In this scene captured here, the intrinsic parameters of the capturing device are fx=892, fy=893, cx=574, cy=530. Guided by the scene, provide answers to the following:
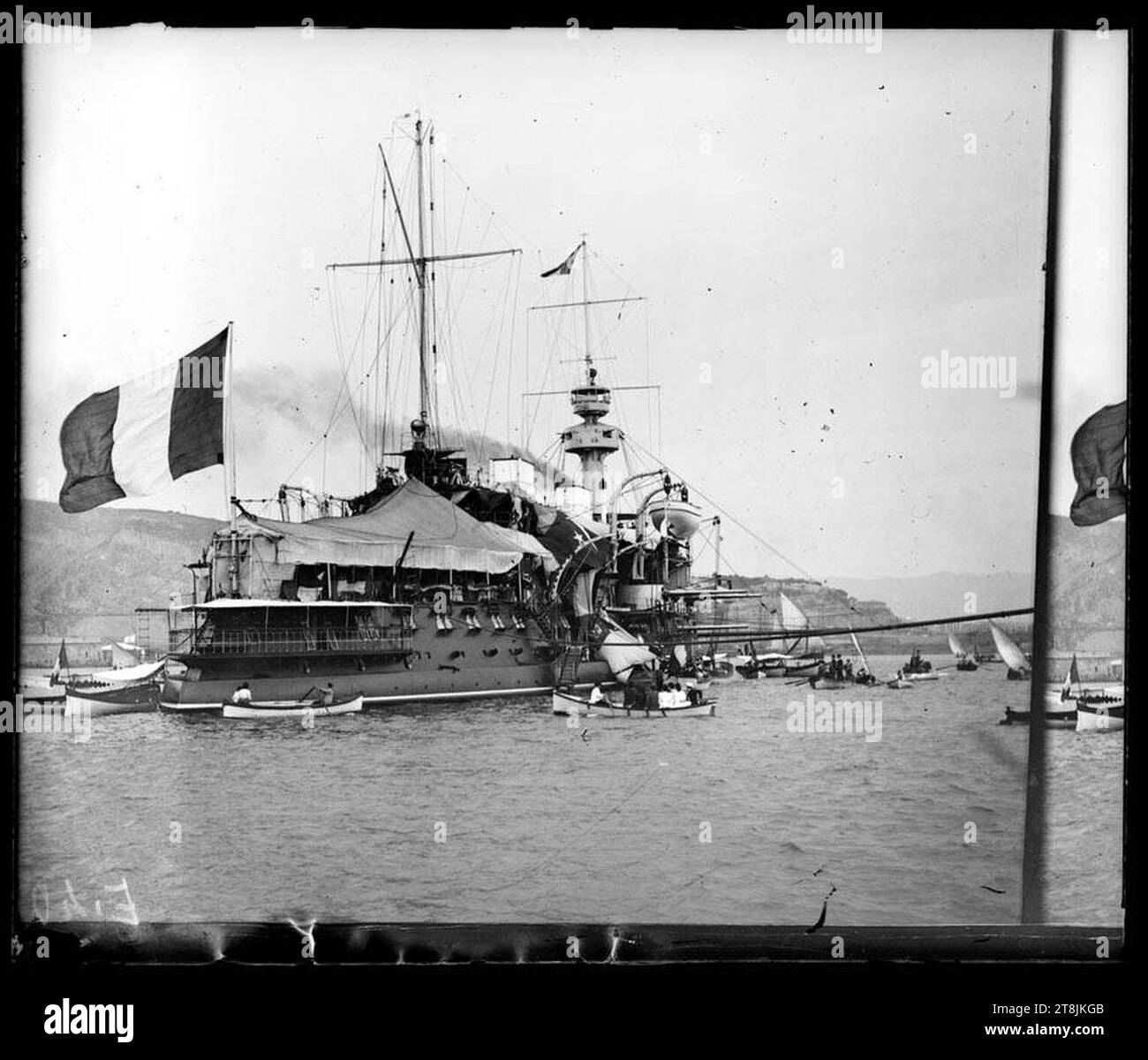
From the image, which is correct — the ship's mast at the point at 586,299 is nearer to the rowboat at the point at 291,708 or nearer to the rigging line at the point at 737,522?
the rigging line at the point at 737,522

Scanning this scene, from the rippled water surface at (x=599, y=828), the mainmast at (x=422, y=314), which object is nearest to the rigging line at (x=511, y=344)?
the mainmast at (x=422, y=314)

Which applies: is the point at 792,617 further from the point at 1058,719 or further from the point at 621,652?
the point at 1058,719

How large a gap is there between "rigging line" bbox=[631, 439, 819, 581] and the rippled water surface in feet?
1.54

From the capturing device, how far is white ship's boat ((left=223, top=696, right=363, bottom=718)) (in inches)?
131

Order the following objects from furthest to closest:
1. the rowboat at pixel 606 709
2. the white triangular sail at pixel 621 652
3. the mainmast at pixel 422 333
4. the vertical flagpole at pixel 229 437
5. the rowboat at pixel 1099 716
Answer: the white triangular sail at pixel 621 652 < the rowboat at pixel 606 709 < the mainmast at pixel 422 333 < the vertical flagpole at pixel 229 437 < the rowboat at pixel 1099 716

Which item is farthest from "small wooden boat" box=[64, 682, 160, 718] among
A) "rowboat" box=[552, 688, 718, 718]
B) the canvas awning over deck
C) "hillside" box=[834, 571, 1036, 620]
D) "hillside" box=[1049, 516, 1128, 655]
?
"hillside" box=[1049, 516, 1128, 655]

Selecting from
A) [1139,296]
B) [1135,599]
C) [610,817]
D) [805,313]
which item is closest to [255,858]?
[610,817]

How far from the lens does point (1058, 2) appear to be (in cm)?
302

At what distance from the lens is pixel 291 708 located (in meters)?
3.43

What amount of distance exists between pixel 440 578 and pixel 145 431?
123 cm

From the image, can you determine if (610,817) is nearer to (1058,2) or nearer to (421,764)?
(421,764)

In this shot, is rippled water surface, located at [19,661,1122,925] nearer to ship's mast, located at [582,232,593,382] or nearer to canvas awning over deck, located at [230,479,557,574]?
canvas awning over deck, located at [230,479,557,574]

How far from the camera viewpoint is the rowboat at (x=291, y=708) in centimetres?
332

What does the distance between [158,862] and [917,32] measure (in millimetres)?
3906
